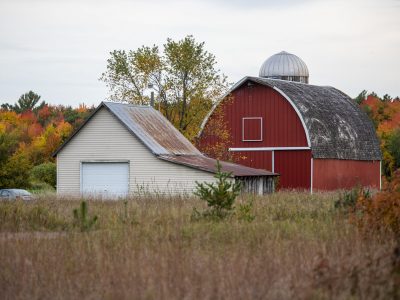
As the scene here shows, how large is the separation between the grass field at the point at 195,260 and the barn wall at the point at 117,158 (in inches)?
739

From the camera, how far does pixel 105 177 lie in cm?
4191

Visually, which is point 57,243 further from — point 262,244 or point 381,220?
point 381,220

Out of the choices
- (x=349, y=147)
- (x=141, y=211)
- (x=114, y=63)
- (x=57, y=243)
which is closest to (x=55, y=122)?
(x=114, y=63)

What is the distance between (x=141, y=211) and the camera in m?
22.8

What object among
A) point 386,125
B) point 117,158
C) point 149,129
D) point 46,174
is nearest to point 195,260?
point 117,158

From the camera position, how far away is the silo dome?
58.6 metres

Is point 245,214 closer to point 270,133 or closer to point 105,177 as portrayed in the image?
point 105,177

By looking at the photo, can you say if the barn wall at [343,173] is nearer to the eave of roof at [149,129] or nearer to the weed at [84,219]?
the eave of roof at [149,129]

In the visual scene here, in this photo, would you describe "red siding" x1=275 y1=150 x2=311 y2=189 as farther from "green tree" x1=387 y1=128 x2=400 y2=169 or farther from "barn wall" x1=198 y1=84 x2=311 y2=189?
"green tree" x1=387 y1=128 x2=400 y2=169

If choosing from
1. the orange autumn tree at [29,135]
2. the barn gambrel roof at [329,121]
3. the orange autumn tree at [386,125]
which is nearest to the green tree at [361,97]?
the orange autumn tree at [386,125]

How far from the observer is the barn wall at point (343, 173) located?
156ft

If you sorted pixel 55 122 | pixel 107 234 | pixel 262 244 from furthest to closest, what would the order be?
1. pixel 55 122
2. pixel 107 234
3. pixel 262 244

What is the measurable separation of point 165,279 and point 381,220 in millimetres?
5499

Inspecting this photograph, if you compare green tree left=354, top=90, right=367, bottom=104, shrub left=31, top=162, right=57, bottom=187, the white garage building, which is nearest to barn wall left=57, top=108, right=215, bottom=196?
the white garage building
